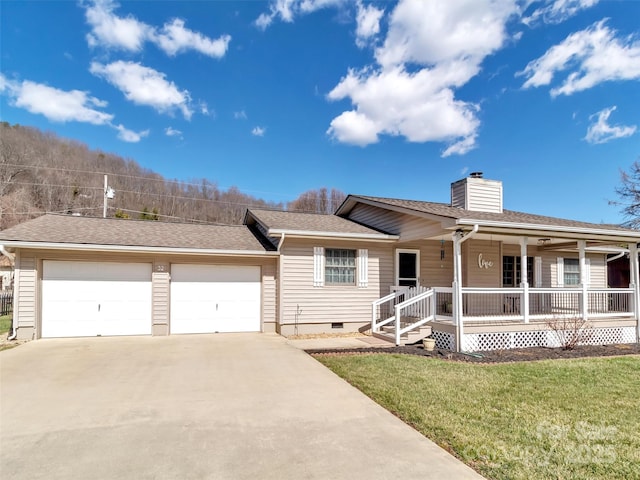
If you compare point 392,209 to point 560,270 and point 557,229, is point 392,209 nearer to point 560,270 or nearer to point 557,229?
point 557,229

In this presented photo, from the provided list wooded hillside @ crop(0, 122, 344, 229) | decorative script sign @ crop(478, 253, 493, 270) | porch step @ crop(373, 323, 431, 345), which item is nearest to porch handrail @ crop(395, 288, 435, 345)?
porch step @ crop(373, 323, 431, 345)

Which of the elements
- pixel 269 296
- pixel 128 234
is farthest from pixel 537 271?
pixel 128 234

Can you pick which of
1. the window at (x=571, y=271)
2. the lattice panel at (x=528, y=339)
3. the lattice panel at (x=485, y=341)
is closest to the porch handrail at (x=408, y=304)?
the lattice panel at (x=485, y=341)

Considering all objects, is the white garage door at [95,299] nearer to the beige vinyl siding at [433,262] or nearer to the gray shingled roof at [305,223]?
the gray shingled roof at [305,223]

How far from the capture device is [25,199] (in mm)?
36781

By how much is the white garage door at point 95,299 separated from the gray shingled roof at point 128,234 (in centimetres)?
69

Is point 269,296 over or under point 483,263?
under

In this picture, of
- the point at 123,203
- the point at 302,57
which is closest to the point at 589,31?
the point at 302,57

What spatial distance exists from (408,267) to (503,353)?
4210mm

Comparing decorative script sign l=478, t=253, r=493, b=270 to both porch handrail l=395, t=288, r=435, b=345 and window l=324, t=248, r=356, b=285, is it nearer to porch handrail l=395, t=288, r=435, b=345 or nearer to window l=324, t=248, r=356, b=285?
porch handrail l=395, t=288, r=435, b=345

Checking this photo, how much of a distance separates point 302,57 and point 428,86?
225 inches

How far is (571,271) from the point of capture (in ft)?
47.6

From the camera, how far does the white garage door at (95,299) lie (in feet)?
32.3

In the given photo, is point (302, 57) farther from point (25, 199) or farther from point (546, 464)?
point (25, 199)
